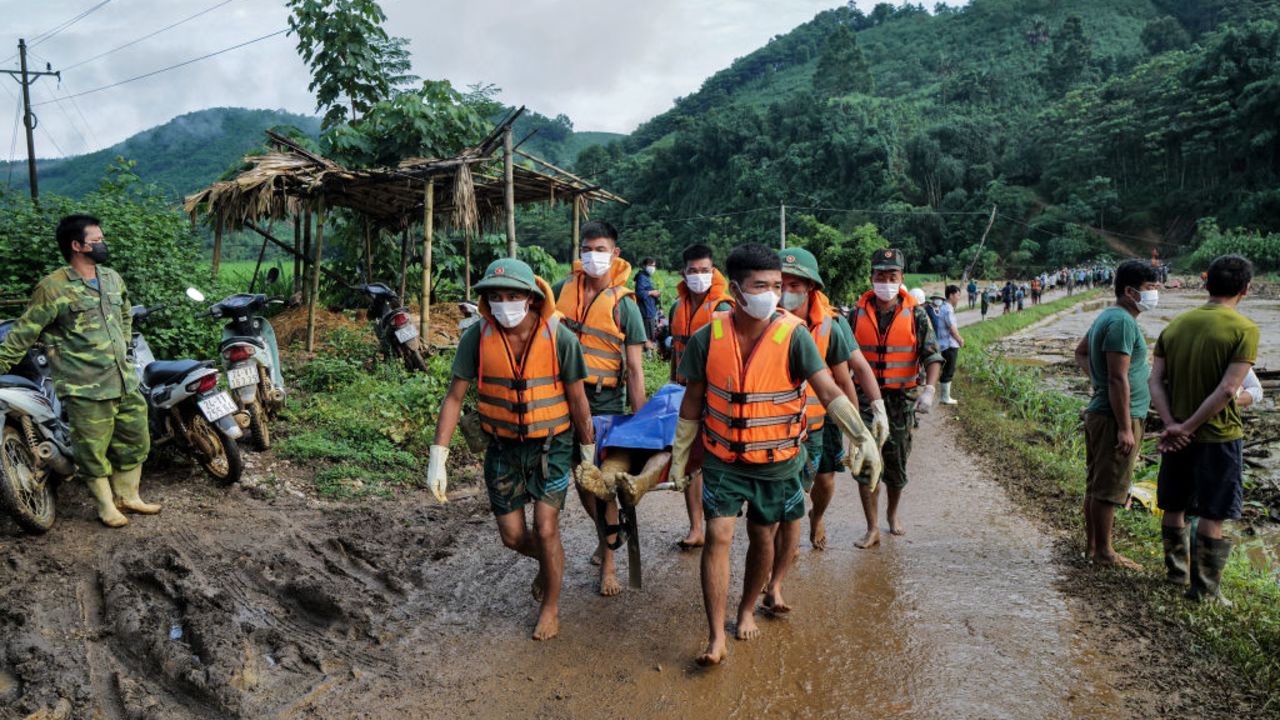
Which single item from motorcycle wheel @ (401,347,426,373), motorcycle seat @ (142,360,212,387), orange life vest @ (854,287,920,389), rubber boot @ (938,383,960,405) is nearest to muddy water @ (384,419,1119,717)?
orange life vest @ (854,287,920,389)

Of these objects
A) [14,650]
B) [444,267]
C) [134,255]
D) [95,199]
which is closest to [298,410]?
[134,255]

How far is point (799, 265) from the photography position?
4.20 m

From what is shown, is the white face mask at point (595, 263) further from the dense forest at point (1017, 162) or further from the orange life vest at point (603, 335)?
the dense forest at point (1017, 162)

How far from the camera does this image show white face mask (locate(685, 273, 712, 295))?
4.76 meters

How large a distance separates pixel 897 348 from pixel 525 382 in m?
2.59

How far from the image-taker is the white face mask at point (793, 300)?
4215 mm

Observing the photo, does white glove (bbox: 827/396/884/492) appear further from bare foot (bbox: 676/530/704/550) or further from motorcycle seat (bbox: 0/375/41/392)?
motorcycle seat (bbox: 0/375/41/392)

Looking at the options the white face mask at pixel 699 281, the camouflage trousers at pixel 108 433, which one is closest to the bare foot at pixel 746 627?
the white face mask at pixel 699 281

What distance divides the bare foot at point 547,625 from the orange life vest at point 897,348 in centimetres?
258

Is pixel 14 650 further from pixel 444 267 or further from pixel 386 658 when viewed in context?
pixel 444 267

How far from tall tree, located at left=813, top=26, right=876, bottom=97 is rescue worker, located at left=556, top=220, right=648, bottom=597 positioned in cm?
9684

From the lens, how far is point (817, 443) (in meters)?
4.34

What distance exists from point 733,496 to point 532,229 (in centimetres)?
4988

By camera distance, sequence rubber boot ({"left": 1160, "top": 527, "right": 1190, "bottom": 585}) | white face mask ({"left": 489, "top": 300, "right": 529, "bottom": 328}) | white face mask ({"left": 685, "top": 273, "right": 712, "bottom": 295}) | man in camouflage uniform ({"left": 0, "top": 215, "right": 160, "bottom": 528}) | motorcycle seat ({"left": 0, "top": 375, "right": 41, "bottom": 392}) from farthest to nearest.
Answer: white face mask ({"left": 685, "top": 273, "right": 712, "bottom": 295}) < motorcycle seat ({"left": 0, "top": 375, "right": 41, "bottom": 392}) < rubber boot ({"left": 1160, "top": 527, "right": 1190, "bottom": 585}) < man in camouflage uniform ({"left": 0, "top": 215, "right": 160, "bottom": 528}) < white face mask ({"left": 489, "top": 300, "right": 529, "bottom": 328})
